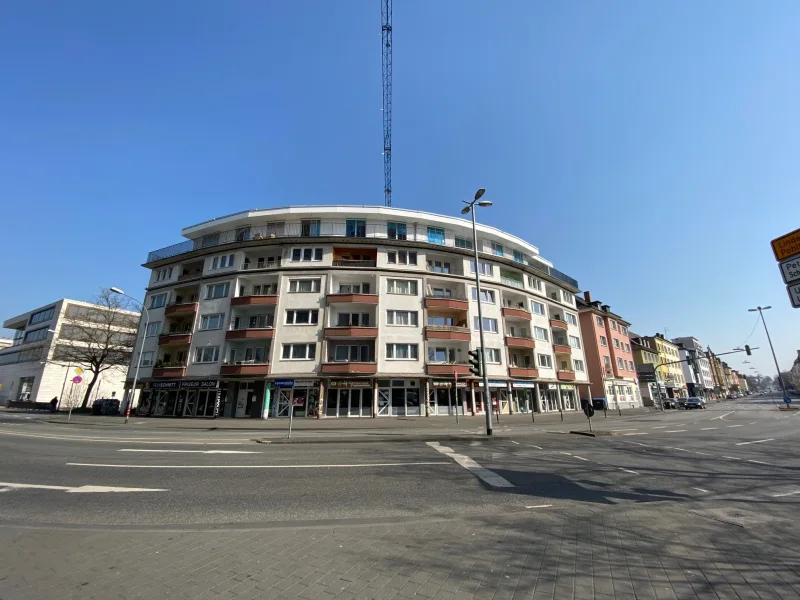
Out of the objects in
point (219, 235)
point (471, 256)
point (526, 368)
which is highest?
point (219, 235)

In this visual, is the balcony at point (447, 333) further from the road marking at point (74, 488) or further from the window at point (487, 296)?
the road marking at point (74, 488)

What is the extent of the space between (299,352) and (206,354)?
28.8 feet

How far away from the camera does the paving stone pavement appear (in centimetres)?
319

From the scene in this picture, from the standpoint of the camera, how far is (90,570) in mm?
3650

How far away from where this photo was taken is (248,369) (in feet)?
96.0

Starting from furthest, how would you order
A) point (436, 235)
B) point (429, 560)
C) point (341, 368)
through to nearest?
1. point (436, 235)
2. point (341, 368)
3. point (429, 560)

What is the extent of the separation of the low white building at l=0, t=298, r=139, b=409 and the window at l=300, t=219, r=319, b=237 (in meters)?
27.6

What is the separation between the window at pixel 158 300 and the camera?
36.4 m

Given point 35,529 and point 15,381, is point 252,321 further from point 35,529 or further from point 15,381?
point 15,381

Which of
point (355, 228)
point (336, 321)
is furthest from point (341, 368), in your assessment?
point (355, 228)

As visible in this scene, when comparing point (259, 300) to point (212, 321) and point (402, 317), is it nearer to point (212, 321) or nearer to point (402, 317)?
point (212, 321)

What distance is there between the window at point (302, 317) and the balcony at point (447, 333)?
33.2ft

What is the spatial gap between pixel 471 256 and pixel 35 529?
35.1 metres

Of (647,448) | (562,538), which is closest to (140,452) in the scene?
(562,538)
